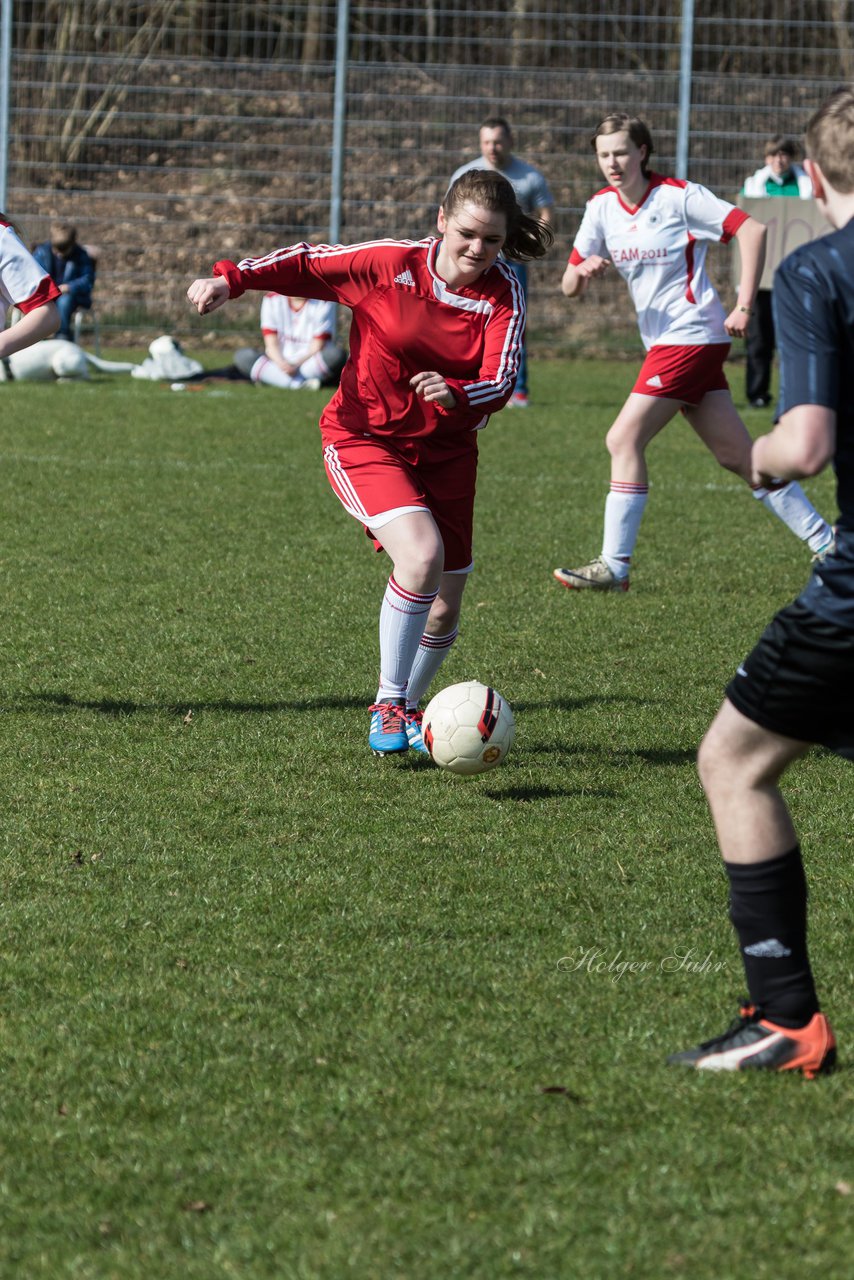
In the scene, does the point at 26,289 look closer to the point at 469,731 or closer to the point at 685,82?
the point at 469,731

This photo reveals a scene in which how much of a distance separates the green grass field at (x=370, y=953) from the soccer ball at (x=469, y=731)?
124 millimetres

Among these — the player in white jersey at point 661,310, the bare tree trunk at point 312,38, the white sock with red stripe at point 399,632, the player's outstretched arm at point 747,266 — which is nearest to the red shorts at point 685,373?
the player in white jersey at point 661,310

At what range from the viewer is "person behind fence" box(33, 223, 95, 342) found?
1761cm

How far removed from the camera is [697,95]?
773 inches

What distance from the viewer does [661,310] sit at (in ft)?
26.1

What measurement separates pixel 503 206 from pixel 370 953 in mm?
2382

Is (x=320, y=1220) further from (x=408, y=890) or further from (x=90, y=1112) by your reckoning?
(x=408, y=890)

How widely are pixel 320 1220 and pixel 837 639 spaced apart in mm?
1352

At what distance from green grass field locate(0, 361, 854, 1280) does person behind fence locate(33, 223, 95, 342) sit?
34.1 feet

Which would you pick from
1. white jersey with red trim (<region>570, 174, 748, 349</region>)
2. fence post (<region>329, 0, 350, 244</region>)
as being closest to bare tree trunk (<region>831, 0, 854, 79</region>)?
fence post (<region>329, 0, 350, 244</region>)

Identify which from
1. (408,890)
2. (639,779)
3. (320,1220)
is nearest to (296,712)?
(639,779)

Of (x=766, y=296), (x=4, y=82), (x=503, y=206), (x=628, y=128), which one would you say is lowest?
(x=766, y=296)

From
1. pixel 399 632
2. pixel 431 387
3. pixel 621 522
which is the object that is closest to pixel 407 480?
pixel 399 632

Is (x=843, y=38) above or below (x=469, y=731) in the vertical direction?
above
